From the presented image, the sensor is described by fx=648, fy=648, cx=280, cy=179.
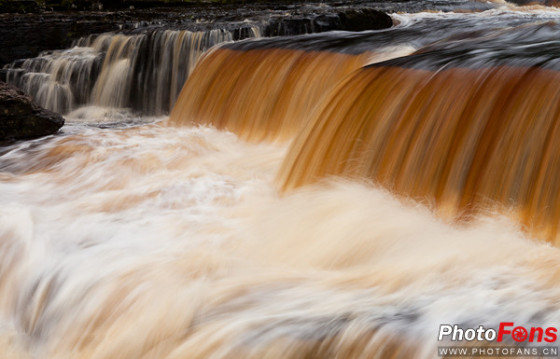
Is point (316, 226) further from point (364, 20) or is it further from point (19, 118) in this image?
point (364, 20)

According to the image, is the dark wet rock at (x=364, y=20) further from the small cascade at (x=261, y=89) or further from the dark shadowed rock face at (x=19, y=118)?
the dark shadowed rock face at (x=19, y=118)

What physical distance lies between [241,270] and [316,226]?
2.27 ft

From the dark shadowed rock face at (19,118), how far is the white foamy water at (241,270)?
154 centimetres

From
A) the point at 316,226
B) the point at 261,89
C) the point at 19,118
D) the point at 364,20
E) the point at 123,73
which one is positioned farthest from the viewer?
the point at 364,20

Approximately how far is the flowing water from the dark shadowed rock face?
1.39ft

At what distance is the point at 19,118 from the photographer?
21.4ft

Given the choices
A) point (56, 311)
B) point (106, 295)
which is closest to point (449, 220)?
point (106, 295)

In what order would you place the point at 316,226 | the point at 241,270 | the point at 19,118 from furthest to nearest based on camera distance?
the point at 19,118 < the point at 316,226 < the point at 241,270

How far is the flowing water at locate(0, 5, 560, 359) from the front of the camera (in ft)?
9.16

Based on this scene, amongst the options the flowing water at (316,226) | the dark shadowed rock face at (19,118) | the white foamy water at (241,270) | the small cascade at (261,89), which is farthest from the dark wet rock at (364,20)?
the white foamy water at (241,270)
